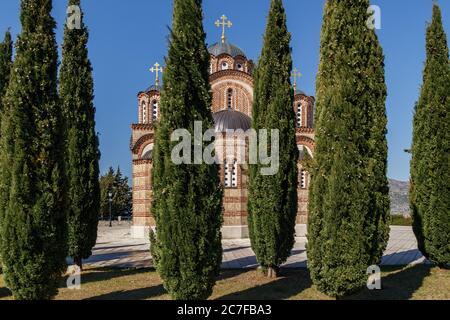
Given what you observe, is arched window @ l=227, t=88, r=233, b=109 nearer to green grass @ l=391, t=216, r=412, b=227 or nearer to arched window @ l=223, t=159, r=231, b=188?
arched window @ l=223, t=159, r=231, b=188

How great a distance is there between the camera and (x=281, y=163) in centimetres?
1247

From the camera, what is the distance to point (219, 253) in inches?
346

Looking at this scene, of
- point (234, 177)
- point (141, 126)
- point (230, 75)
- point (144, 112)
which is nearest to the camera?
point (234, 177)

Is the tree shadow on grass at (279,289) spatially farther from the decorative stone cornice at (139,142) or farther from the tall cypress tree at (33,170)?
the decorative stone cornice at (139,142)

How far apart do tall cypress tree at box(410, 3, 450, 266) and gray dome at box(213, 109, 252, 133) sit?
14.2m

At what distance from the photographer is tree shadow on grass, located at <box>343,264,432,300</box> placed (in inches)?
400

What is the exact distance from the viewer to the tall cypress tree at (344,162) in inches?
332

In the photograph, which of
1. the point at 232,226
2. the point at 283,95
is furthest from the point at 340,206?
the point at 232,226

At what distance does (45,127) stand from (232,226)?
18.2 metres

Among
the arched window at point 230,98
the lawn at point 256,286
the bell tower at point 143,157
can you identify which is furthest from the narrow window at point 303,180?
the lawn at point 256,286

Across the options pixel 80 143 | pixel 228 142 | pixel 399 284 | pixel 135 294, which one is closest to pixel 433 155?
pixel 399 284

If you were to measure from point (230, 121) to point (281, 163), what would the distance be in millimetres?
15464

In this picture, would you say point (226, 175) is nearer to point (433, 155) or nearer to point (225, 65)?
point (225, 65)
